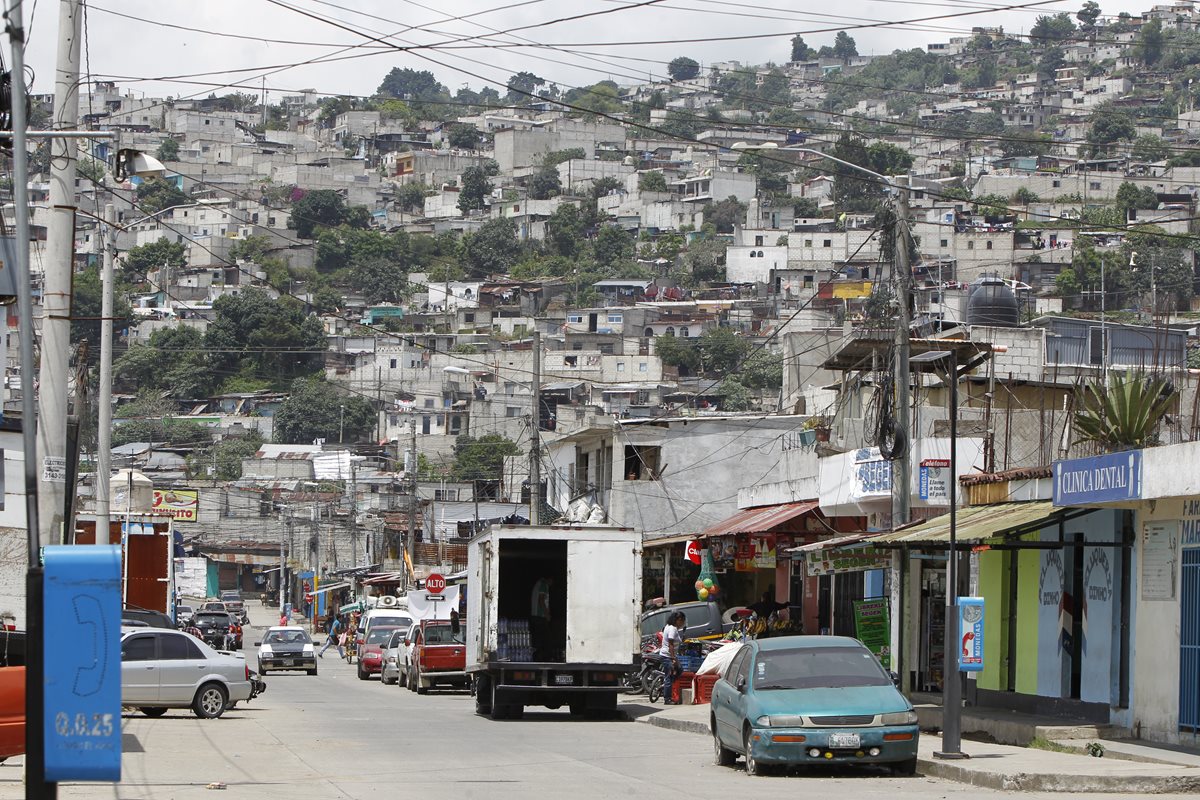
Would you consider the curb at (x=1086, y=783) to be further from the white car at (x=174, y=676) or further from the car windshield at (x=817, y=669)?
the white car at (x=174, y=676)

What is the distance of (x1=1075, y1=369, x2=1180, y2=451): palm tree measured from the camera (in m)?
26.1

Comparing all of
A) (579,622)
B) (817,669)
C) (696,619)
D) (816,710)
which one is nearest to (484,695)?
(579,622)

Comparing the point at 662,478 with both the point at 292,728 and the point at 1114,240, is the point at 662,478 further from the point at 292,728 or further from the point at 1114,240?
the point at 1114,240

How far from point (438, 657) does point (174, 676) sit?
38.1ft

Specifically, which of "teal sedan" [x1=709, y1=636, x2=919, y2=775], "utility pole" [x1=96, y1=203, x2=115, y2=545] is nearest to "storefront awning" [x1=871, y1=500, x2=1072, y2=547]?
"teal sedan" [x1=709, y1=636, x2=919, y2=775]

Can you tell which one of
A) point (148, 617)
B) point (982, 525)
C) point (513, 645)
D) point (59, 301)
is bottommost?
point (148, 617)

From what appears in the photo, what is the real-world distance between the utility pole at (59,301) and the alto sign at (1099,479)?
37.4 feet

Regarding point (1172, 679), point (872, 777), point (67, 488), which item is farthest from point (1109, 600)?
point (67, 488)

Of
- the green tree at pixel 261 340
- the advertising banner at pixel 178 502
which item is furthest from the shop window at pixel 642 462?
the green tree at pixel 261 340

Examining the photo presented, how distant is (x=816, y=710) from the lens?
18.8 metres

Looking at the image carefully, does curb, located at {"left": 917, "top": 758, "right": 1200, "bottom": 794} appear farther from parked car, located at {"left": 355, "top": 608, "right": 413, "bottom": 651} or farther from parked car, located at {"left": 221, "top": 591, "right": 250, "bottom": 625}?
parked car, located at {"left": 221, "top": 591, "right": 250, "bottom": 625}

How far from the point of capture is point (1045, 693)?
25578mm

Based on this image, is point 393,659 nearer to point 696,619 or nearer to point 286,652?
point 286,652

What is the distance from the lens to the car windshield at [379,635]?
49.9 metres
